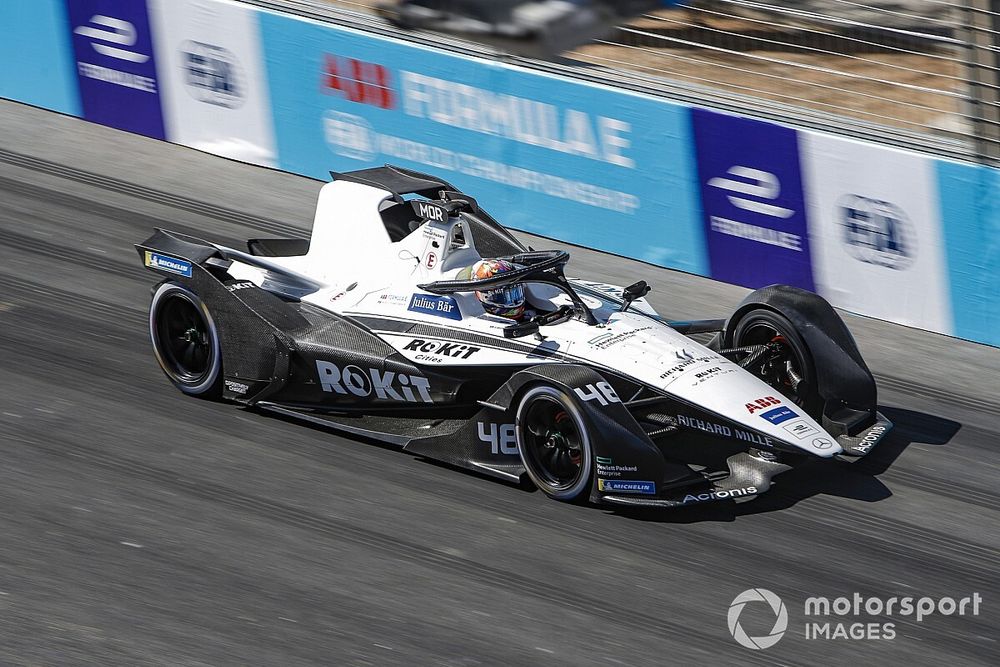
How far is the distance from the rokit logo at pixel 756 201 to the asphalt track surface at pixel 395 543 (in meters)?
1.78

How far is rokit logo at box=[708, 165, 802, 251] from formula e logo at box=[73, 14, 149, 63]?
7086mm

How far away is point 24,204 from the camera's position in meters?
13.2

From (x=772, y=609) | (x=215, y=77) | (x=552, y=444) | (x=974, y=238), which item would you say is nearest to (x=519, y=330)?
(x=552, y=444)

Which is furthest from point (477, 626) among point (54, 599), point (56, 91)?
point (56, 91)

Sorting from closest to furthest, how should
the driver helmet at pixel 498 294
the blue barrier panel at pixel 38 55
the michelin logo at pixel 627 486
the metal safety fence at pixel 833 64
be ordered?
the michelin logo at pixel 627 486 → the driver helmet at pixel 498 294 → the metal safety fence at pixel 833 64 → the blue barrier panel at pixel 38 55

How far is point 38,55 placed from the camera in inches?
608

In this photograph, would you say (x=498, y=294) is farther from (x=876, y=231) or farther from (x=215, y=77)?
(x=215, y=77)

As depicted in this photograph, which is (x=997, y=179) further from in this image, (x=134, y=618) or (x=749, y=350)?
(x=134, y=618)

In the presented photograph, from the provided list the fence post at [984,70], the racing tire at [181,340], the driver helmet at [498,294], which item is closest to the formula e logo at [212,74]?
the racing tire at [181,340]

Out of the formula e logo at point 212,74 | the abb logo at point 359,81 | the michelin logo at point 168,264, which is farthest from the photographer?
the formula e logo at point 212,74

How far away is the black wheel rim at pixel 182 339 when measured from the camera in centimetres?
944

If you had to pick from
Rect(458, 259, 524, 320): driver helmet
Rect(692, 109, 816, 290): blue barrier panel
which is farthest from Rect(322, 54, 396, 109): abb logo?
Rect(458, 259, 524, 320): driver helmet

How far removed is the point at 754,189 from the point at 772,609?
550 centimetres

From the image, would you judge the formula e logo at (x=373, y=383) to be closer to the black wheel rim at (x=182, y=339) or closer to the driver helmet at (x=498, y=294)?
the driver helmet at (x=498, y=294)
